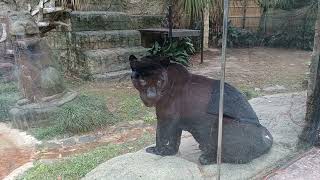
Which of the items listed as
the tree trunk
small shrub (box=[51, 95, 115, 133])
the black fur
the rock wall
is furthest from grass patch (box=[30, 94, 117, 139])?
the rock wall

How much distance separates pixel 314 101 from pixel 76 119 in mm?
2647

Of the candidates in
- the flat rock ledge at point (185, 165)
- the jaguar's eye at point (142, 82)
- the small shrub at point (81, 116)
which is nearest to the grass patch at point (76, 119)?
the small shrub at point (81, 116)

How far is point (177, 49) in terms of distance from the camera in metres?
8.68

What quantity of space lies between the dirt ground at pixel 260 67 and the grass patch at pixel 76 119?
9.38 feet

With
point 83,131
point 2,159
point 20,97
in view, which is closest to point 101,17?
point 20,97

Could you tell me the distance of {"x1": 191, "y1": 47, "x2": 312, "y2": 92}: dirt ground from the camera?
691 centimetres

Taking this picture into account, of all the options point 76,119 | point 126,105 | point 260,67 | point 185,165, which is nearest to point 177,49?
point 260,67

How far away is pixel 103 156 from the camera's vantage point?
3379 millimetres

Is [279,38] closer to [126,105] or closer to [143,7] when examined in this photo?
[143,7]

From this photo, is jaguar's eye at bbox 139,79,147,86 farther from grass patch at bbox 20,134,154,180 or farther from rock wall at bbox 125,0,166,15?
rock wall at bbox 125,0,166,15

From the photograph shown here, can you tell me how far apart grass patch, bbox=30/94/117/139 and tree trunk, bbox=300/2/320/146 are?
2362 mm

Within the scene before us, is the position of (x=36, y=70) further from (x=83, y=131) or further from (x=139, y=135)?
(x=139, y=135)

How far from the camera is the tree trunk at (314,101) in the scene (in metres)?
3.21

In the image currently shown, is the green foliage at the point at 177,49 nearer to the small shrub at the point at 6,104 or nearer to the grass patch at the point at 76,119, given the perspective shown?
the grass patch at the point at 76,119
